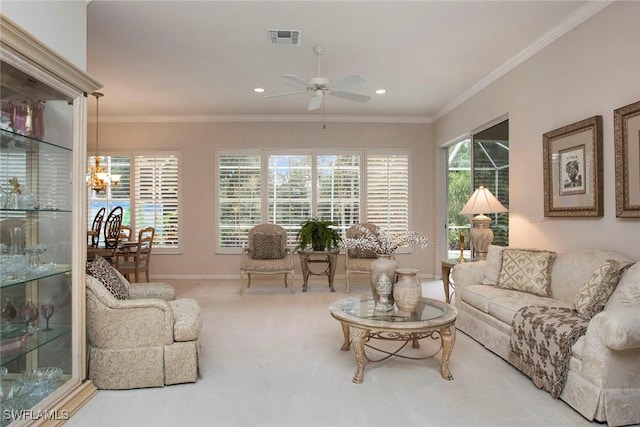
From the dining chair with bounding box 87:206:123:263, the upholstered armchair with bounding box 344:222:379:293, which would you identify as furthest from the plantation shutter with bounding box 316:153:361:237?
the dining chair with bounding box 87:206:123:263

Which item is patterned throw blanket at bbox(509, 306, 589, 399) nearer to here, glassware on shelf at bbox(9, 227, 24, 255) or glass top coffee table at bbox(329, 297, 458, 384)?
glass top coffee table at bbox(329, 297, 458, 384)

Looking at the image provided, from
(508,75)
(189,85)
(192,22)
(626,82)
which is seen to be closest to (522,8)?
(626,82)

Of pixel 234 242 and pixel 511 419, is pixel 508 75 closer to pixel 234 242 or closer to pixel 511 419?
pixel 511 419

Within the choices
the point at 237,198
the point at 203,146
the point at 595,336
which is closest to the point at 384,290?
the point at 595,336

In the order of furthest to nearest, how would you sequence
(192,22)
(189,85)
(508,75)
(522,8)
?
(189,85), (508,75), (192,22), (522,8)

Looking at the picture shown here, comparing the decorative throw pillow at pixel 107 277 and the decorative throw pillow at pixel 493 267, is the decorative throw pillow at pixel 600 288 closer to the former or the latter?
the decorative throw pillow at pixel 493 267

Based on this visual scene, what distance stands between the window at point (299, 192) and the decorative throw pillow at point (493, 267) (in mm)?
3077

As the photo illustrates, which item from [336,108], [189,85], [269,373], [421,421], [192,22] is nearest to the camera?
[421,421]

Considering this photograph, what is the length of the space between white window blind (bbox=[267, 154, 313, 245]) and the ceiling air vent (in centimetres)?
322

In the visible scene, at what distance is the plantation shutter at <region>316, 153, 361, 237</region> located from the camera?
704cm

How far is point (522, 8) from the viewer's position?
3.36 m

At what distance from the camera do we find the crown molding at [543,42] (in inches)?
129

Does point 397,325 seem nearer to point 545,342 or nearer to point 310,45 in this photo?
point 545,342

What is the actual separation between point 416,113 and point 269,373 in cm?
534
